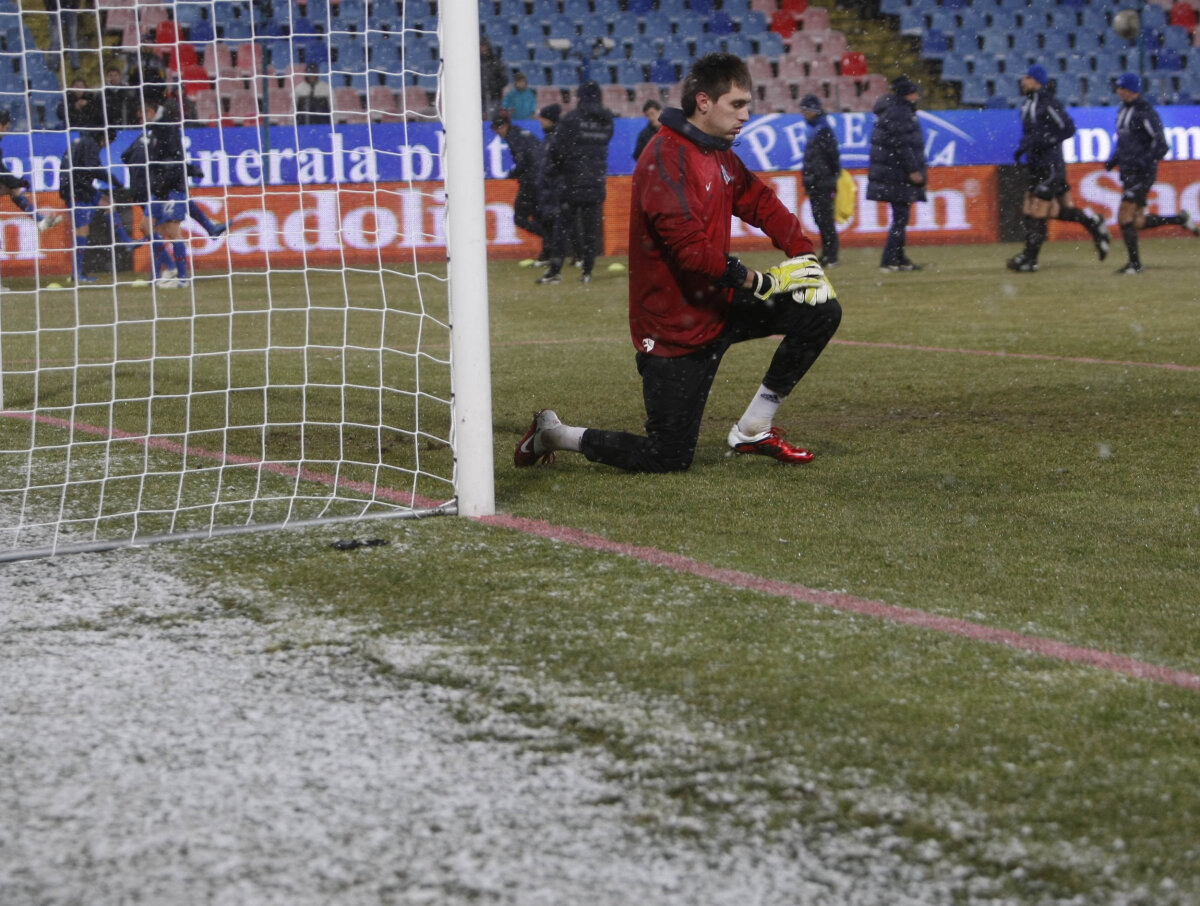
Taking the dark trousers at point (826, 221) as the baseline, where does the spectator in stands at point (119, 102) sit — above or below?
above

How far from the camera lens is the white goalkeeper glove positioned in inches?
185

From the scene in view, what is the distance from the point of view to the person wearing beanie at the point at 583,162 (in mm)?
14797

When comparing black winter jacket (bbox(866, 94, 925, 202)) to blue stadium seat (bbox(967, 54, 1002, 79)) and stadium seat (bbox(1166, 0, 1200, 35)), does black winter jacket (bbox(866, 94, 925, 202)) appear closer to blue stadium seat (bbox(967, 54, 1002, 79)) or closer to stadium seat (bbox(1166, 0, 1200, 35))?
blue stadium seat (bbox(967, 54, 1002, 79))

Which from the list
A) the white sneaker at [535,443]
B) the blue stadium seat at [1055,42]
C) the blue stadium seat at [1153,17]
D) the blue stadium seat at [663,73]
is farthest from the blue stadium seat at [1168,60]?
the white sneaker at [535,443]

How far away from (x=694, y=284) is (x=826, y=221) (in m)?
11.6

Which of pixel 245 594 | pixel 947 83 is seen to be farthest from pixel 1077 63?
pixel 245 594

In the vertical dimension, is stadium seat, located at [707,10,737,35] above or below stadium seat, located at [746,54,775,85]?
above

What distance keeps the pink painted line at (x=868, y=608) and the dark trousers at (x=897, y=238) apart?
11319 mm

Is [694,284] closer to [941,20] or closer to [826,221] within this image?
[826,221]

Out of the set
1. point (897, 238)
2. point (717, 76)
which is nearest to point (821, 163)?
point (897, 238)

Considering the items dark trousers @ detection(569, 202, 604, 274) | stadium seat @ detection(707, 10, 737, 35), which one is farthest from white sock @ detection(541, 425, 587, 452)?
stadium seat @ detection(707, 10, 737, 35)

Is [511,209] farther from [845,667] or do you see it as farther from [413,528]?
[845,667]

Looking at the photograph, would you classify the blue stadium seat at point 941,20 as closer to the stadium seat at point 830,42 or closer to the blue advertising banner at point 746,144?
the stadium seat at point 830,42

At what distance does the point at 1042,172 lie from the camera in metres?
14.3
